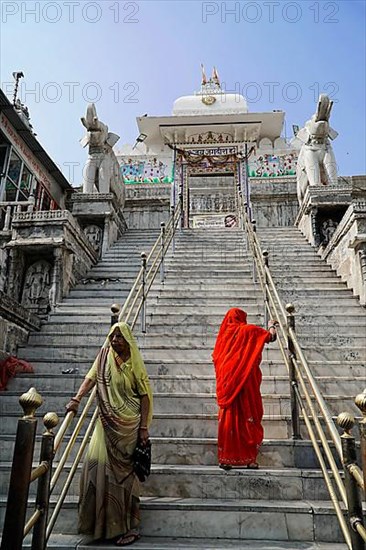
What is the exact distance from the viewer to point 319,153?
34.6 feet

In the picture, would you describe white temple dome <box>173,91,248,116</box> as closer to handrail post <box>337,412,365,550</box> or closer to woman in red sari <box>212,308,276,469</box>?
woman in red sari <box>212,308,276,469</box>

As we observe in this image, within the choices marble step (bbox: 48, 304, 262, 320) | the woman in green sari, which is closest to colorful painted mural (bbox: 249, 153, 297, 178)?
marble step (bbox: 48, 304, 262, 320)

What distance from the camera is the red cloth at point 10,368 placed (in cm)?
453

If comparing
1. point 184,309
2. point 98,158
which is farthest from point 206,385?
point 98,158

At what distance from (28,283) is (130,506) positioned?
491cm

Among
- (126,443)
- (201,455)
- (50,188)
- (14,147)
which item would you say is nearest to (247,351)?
(201,455)

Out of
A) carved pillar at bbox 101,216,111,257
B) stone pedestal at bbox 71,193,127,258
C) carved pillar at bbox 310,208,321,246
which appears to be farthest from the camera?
stone pedestal at bbox 71,193,127,258

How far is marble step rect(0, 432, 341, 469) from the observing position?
3371 mm

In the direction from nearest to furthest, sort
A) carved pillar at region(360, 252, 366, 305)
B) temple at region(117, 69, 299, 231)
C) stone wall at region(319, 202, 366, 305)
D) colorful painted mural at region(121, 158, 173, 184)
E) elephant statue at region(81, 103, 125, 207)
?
1. carved pillar at region(360, 252, 366, 305)
2. stone wall at region(319, 202, 366, 305)
3. elephant statue at region(81, 103, 125, 207)
4. temple at region(117, 69, 299, 231)
5. colorful painted mural at region(121, 158, 173, 184)

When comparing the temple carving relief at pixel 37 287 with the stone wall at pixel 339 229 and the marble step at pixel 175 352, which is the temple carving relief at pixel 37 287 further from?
the stone wall at pixel 339 229

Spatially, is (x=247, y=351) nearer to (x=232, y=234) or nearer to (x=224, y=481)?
(x=224, y=481)

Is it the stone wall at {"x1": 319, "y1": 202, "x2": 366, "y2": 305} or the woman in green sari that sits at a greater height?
the stone wall at {"x1": 319, "y1": 202, "x2": 366, "y2": 305}

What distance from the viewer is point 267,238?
9828 mm

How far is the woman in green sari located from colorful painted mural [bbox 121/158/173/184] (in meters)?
14.8
